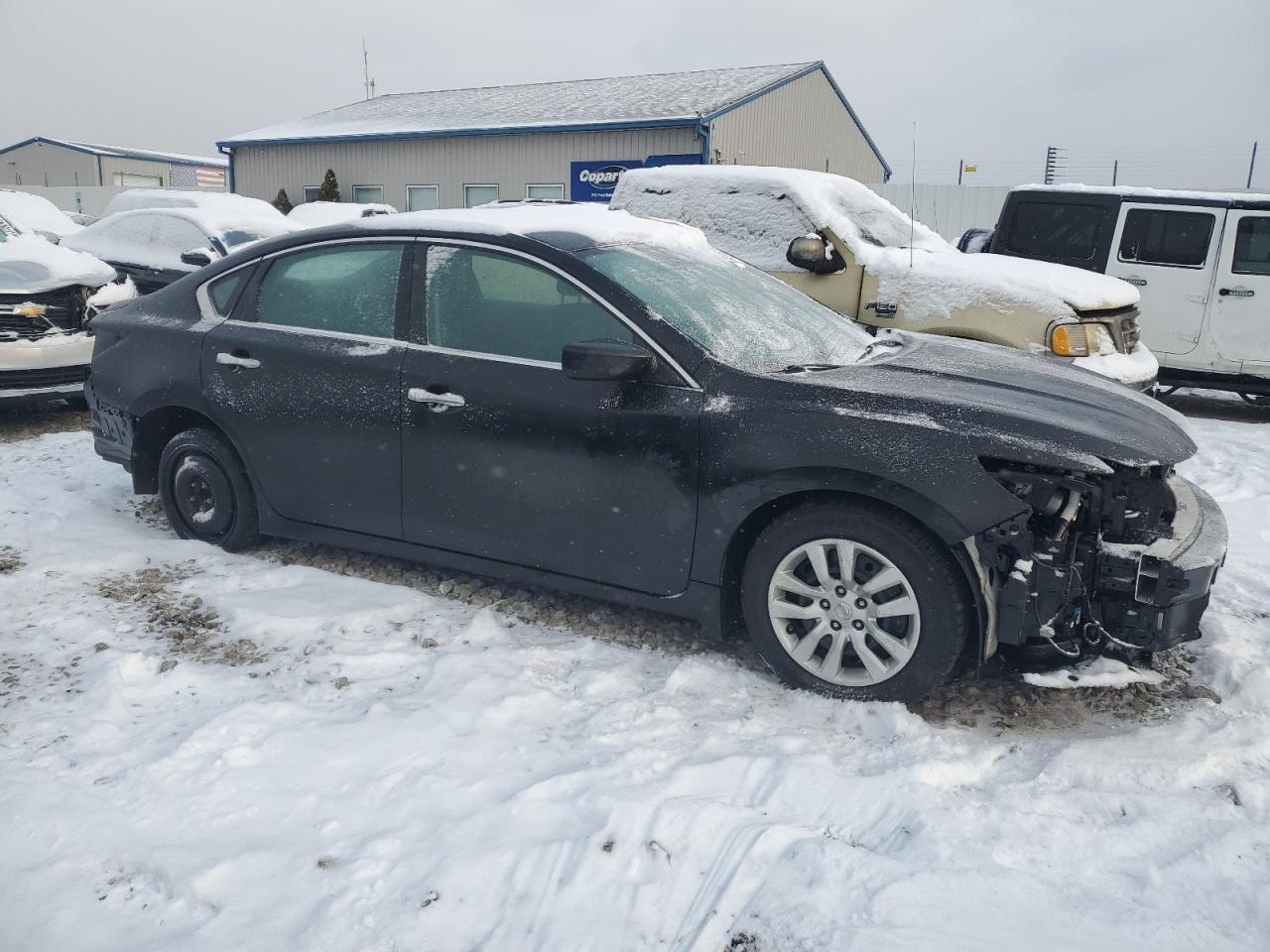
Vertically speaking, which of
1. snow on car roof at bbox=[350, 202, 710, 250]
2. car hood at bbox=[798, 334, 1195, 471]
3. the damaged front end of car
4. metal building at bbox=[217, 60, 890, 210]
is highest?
metal building at bbox=[217, 60, 890, 210]

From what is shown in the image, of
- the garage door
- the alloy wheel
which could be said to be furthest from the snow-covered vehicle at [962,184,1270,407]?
the garage door

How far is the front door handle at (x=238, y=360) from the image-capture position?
4305 millimetres

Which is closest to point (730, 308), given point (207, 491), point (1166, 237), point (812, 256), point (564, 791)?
point (564, 791)

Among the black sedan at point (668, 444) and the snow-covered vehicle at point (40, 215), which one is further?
the snow-covered vehicle at point (40, 215)

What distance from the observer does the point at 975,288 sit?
6297 millimetres

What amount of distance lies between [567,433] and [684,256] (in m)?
1.09

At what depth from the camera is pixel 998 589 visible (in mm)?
3080

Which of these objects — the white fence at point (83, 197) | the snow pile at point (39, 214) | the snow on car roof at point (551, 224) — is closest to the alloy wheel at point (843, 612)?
the snow on car roof at point (551, 224)

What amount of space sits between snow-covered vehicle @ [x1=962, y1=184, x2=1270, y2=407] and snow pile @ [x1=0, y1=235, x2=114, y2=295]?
7.82 metres

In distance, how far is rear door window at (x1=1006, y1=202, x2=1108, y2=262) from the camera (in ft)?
30.6

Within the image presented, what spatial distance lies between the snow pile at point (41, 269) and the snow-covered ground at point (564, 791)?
154 inches

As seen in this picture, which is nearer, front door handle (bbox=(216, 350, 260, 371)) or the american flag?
front door handle (bbox=(216, 350, 260, 371))

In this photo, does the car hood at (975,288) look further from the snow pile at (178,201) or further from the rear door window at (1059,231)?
the snow pile at (178,201)

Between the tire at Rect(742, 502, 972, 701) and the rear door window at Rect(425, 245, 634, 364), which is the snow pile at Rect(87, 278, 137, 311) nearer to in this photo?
the rear door window at Rect(425, 245, 634, 364)
